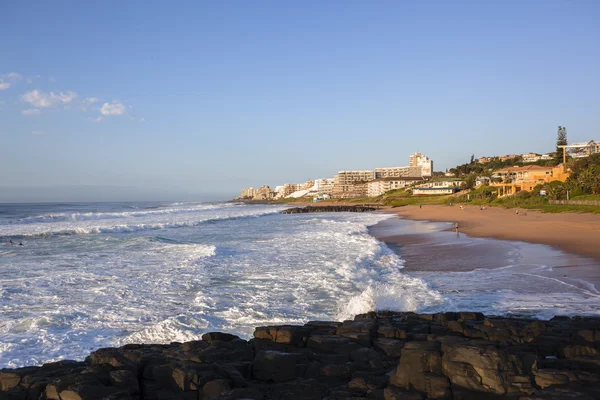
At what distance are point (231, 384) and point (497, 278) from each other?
10899mm

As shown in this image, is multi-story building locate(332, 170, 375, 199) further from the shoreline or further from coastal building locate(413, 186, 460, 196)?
the shoreline

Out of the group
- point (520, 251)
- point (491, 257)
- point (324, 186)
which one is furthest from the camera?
point (324, 186)

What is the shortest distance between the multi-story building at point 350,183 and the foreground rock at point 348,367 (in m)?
146

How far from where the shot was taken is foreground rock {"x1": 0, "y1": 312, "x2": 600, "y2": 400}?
4.96 m

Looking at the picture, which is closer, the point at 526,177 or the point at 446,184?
the point at 526,177

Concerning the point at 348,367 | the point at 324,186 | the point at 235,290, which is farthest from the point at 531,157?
the point at 348,367

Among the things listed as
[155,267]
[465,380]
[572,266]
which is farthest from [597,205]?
[465,380]

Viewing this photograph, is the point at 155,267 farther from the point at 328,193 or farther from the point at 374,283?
the point at 328,193

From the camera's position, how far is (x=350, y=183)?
185 metres

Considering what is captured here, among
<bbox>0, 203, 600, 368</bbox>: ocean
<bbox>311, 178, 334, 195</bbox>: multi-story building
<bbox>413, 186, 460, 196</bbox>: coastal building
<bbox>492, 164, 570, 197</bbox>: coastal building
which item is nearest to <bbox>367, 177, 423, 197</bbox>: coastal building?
<bbox>413, 186, 460, 196</bbox>: coastal building

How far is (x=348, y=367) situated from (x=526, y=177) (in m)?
79.1

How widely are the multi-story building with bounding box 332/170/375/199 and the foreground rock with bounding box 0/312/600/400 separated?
145670mm

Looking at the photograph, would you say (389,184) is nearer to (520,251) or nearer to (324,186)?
(324,186)

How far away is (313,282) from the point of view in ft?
45.3
